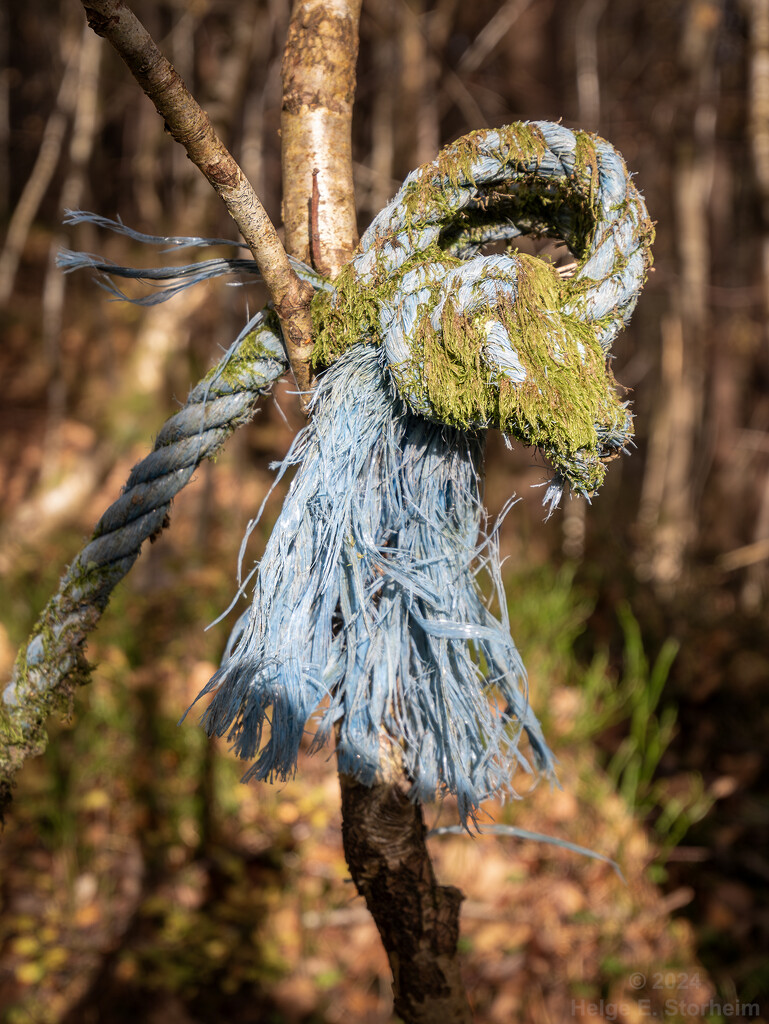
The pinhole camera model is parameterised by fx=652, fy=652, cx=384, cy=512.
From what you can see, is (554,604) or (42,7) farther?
(42,7)

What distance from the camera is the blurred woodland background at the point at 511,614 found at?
74.6 inches

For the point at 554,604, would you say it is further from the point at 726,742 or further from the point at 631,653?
the point at 726,742

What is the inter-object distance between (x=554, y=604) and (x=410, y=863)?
186 cm

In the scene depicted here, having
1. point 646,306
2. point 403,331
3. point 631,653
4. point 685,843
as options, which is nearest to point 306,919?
point 685,843

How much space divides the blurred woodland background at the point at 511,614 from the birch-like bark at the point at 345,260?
20 cm

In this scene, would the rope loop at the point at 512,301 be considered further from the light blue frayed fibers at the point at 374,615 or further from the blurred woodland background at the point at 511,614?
the blurred woodland background at the point at 511,614

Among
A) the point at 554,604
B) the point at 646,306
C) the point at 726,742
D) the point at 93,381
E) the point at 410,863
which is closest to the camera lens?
the point at 410,863

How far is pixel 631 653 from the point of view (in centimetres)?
243

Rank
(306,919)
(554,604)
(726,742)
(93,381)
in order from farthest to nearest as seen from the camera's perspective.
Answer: (93,381) < (554,604) < (726,742) < (306,919)

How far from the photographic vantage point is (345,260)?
76 cm

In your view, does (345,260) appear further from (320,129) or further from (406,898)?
(406,898)
